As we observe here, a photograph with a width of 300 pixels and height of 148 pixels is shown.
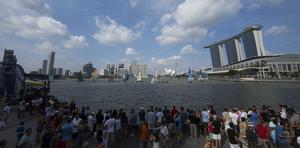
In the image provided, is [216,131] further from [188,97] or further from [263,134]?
[188,97]

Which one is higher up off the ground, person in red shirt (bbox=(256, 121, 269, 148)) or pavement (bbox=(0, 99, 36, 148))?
person in red shirt (bbox=(256, 121, 269, 148))

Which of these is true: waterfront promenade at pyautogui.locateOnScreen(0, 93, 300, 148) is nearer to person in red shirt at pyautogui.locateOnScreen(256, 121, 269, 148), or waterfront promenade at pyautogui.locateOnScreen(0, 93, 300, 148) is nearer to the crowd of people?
the crowd of people

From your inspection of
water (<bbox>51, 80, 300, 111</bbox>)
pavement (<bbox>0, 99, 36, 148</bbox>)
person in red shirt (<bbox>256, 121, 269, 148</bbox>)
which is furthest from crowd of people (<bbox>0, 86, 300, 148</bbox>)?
water (<bbox>51, 80, 300, 111</bbox>)

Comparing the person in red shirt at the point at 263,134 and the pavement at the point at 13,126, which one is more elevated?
the person in red shirt at the point at 263,134

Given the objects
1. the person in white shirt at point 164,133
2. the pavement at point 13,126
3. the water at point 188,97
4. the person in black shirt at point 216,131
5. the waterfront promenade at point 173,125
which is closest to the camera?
the person in black shirt at point 216,131

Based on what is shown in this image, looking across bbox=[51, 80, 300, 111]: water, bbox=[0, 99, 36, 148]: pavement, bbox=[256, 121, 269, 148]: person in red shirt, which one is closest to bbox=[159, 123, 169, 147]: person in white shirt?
bbox=[256, 121, 269, 148]: person in red shirt

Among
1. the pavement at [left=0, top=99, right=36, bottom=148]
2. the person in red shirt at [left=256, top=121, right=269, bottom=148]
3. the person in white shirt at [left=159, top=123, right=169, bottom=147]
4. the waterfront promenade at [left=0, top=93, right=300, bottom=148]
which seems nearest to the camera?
the person in red shirt at [left=256, top=121, right=269, bottom=148]

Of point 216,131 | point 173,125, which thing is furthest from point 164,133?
point 216,131

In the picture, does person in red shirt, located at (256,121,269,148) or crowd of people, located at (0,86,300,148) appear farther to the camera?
person in red shirt, located at (256,121,269,148)

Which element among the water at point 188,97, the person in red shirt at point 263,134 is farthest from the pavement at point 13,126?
the water at point 188,97

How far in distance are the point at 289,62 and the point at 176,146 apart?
571ft

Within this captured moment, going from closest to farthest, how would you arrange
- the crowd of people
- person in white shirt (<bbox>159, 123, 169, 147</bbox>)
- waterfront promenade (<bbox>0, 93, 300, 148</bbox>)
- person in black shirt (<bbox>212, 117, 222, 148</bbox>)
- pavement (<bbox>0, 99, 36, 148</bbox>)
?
the crowd of people, person in black shirt (<bbox>212, 117, 222, 148</bbox>), person in white shirt (<bbox>159, 123, 169, 147</bbox>), waterfront promenade (<bbox>0, 93, 300, 148</bbox>), pavement (<bbox>0, 99, 36, 148</bbox>)

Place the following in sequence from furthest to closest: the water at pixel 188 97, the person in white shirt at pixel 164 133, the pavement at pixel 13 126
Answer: the water at pixel 188 97, the pavement at pixel 13 126, the person in white shirt at pixel 164 133

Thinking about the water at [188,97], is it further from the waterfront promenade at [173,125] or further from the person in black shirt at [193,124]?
the person in black shirt at [193,124]
